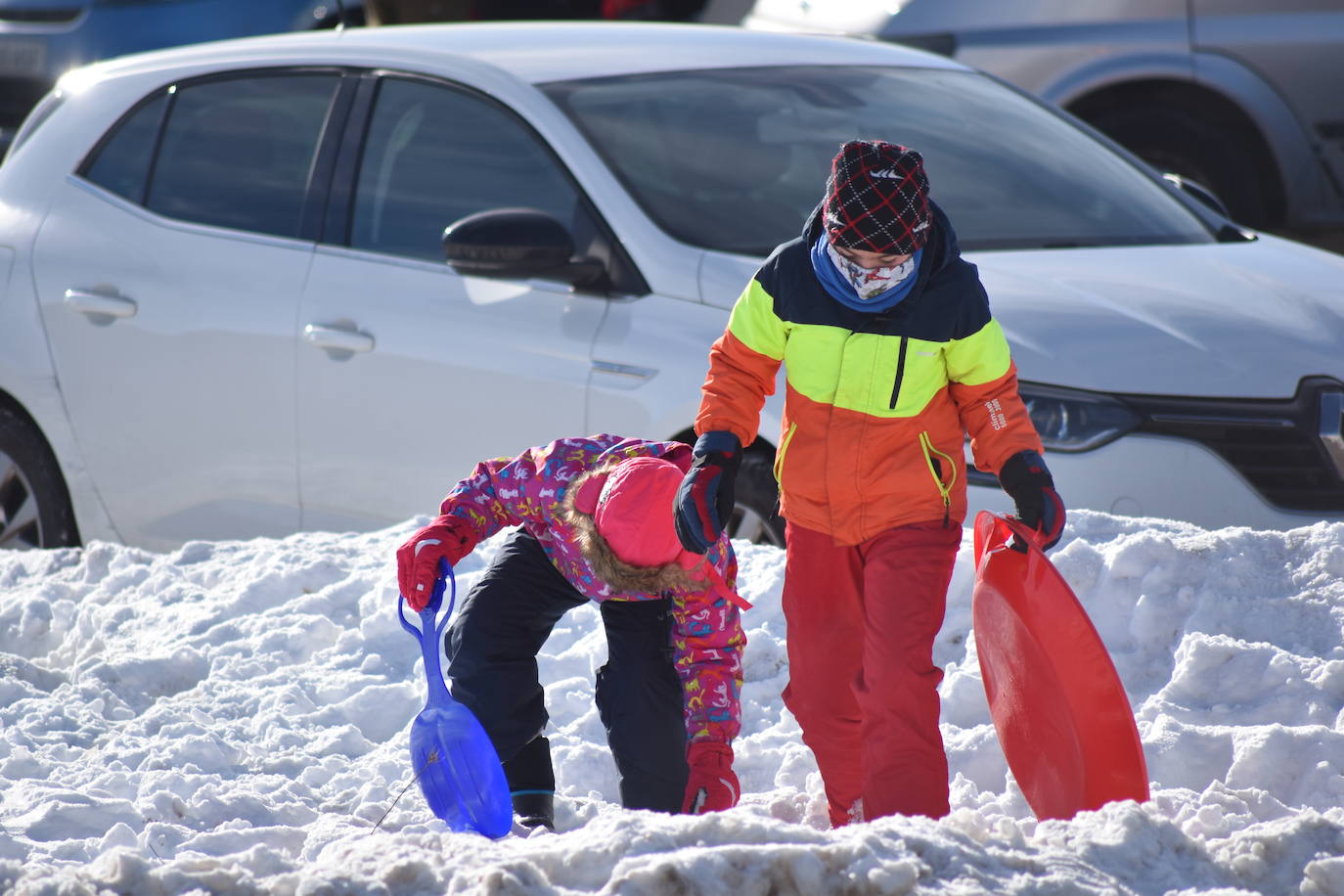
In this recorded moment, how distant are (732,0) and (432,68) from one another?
454 centimetres

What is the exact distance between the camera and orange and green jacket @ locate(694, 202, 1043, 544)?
315 cm

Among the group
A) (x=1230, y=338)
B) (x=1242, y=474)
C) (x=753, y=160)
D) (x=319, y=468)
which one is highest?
(x=753, y=160)

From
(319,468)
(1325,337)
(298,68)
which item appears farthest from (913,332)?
(298,68)

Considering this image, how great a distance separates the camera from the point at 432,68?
5.02m

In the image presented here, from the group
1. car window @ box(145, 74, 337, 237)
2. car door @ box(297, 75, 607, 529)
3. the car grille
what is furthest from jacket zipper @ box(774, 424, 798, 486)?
car window @ box(145, 74, 337, 237)

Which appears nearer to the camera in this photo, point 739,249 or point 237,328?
point 739,249

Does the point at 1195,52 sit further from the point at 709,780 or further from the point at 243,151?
the point at 709,780

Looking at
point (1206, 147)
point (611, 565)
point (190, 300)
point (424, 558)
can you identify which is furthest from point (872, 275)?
point (1206, 147)

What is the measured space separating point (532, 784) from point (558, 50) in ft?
8.68

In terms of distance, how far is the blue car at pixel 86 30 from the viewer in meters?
9.43

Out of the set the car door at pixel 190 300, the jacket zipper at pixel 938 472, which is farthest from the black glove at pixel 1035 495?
the car door at pixel 190 300

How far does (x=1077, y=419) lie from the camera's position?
13.2 ft

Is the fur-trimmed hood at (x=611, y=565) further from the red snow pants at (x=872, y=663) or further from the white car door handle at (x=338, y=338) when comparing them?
the white car door handle at (x=338, y=338)

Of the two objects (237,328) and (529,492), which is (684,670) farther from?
(237,328)
